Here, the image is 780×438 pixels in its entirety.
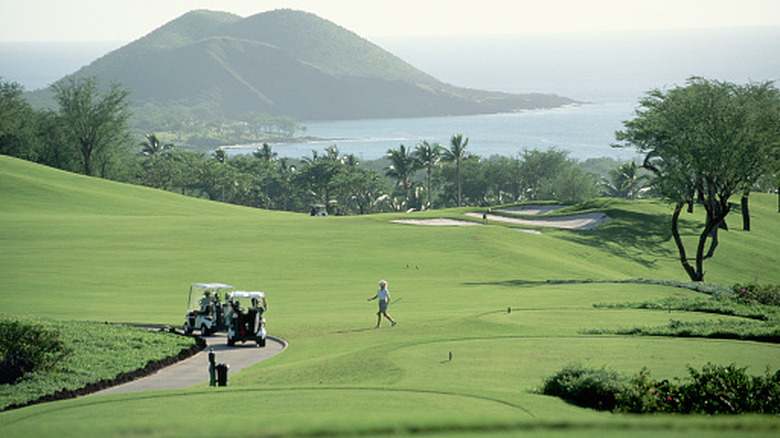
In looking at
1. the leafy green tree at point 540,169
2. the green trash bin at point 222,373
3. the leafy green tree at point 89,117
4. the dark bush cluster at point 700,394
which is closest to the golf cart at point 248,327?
the green trash bin at point 222,373

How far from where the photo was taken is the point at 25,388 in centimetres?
1848

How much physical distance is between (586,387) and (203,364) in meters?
13.5

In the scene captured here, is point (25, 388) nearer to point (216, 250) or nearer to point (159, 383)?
point (159, 383)

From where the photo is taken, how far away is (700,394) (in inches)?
464

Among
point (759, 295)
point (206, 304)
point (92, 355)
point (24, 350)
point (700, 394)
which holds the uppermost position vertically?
point (700, 394)

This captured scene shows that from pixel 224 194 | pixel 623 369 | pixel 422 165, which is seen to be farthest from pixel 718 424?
→ pixel 224 194

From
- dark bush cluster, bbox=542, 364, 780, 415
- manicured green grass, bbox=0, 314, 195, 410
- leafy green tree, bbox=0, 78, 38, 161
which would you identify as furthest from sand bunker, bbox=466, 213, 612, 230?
leafy green tree, bbox=0, 78, 38, 161

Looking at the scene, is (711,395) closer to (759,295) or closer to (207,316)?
(207,316)

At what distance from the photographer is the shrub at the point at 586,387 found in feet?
43.4

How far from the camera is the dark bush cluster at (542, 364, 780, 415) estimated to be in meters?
11.3

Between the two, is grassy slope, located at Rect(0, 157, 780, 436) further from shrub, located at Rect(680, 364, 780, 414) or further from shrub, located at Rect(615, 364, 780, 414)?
shrub, located at Rect(680, 364, 780, 414)

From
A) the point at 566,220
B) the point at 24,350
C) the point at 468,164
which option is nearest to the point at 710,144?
the point at 566,220

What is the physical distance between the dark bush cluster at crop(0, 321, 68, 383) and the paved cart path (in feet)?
6.93

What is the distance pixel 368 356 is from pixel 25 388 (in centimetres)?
866
